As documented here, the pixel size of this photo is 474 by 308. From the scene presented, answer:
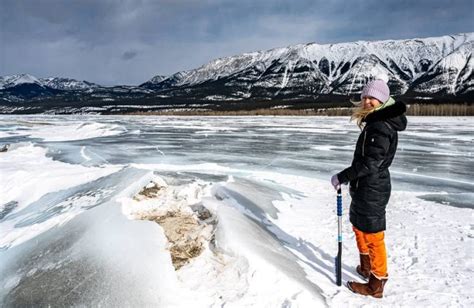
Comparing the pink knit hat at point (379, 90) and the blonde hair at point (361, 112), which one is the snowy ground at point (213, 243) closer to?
the blonde hair at point (361, 112)

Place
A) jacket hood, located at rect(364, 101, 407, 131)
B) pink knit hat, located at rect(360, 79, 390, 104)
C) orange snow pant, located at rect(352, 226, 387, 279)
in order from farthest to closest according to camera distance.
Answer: orange snow pant, located at rect(352, 226, 387, 279), pink knit hat, located at rect(360, 79, 390, 104), jacket hood, located at rect(364, 101, 407, 131)

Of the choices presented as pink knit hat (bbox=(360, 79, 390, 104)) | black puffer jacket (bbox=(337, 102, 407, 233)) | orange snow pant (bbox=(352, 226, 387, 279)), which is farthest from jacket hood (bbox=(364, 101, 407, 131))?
orange snow pant (bbox=(352, 226, 387, 279))

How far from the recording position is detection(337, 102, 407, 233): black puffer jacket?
11.8 feet

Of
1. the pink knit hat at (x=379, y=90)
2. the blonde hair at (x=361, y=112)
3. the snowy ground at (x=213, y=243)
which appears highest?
the pink knit hat at (x=379, y=90)

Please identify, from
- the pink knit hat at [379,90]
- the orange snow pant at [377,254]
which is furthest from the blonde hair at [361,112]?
the orange snow pant at [377,254]

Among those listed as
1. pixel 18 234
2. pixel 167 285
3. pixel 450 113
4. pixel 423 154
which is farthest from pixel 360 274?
pixel 450 113

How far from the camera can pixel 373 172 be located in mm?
3645

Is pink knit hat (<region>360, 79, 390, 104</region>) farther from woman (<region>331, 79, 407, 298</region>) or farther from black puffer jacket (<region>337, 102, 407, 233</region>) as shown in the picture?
black puffer jacket (<region>337, 102, 407, 233</region>)

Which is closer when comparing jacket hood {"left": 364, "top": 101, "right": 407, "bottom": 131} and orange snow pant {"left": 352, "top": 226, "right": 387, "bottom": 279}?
jacket hood {"left": 364, "top": 101, "right": 407, "bottom": 131}

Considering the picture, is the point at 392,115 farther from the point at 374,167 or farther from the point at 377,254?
the point at 377,254

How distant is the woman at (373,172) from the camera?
141 inches

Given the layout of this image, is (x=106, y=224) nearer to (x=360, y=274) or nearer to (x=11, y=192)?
(x=360, y=274)

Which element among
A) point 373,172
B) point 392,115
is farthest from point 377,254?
point 392,115

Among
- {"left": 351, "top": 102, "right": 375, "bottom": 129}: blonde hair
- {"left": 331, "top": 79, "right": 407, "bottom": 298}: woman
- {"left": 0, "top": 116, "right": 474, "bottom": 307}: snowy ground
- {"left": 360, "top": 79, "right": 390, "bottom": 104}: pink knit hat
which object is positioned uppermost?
{"left": 360, "top": 79, "right": 390, "bottom": 104}: pink knit hat
